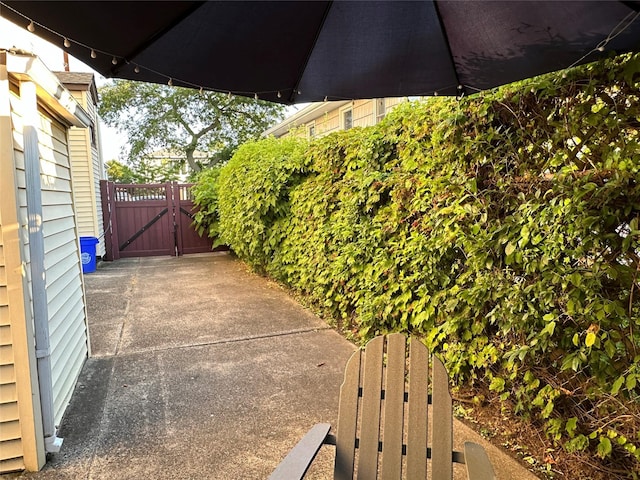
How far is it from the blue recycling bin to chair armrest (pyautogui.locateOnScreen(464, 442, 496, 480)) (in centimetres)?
804

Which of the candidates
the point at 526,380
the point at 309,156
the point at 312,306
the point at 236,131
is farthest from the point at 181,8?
the point at 236,131

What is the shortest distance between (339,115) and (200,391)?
8.33 metres

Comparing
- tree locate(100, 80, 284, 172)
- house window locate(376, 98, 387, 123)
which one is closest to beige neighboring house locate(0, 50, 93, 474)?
house window locate(376, 98, 387, 123)

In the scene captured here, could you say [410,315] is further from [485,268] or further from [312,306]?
[312,306]

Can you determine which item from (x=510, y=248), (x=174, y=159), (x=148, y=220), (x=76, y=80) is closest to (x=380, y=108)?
(x=148, y=220)

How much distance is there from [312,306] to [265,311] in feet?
2.05

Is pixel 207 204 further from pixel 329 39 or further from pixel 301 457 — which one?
pixel 301 457

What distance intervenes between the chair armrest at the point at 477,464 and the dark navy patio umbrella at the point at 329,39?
1.61m

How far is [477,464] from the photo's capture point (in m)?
1.47

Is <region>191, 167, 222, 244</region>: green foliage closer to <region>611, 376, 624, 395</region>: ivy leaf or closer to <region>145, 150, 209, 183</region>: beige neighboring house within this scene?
<region>611, 376, 624, 395</region>: ivy leaf

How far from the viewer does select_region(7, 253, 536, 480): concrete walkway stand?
235cm

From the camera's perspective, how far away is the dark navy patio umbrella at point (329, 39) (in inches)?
57.4

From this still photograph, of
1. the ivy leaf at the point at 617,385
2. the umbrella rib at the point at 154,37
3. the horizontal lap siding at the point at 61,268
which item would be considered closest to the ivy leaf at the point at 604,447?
the ivy leaf at the point at 617,385

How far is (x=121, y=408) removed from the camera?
9.65ft
